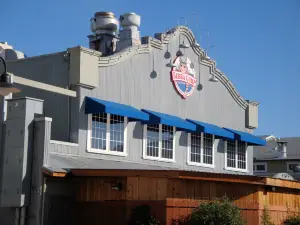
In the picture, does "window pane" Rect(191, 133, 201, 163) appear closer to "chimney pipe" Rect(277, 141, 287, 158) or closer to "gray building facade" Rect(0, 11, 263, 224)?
"gray building facade" Rect(0, 11, 263, 224)

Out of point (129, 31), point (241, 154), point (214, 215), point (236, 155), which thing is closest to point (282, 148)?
point (241, 154)

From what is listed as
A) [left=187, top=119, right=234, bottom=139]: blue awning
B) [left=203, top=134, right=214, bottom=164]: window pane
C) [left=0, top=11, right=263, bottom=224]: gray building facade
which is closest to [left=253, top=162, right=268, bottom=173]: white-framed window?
[left=0, top=11, right=263, bottom=224]: gray building facade

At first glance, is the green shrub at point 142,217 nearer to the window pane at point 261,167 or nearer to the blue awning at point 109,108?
the blue awning at point 109,108

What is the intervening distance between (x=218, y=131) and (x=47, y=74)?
9.18m

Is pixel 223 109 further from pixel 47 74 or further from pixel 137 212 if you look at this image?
pixel 137 212

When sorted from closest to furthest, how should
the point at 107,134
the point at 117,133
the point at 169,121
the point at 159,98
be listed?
1. the point at 107,134
2. the point at 117,133
3. the point at 169,121
4. the point at 159,98

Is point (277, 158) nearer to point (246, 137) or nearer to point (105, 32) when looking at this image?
point (246, 137)

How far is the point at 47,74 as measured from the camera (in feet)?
71.4

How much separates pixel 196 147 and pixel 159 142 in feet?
9.51

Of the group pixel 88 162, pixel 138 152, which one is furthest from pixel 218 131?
pixel 88 162

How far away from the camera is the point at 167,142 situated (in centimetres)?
2483

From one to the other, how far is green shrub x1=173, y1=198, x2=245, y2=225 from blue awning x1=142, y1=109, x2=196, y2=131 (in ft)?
20.2

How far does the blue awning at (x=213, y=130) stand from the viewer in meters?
25.7

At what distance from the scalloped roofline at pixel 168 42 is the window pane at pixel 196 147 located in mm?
3617
